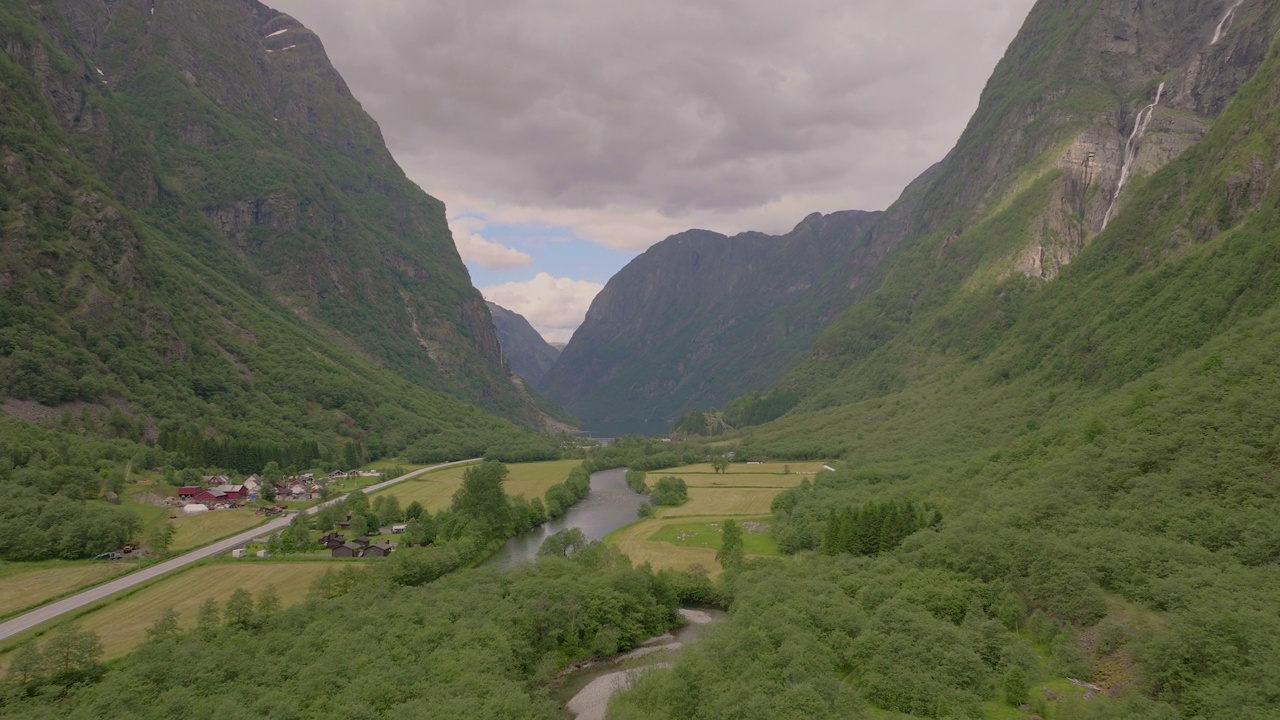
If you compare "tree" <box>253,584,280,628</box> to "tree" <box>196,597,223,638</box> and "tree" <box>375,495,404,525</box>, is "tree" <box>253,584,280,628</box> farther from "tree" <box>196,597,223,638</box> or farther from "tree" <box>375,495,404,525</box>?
"tree" <box>375,495,404,525</box>

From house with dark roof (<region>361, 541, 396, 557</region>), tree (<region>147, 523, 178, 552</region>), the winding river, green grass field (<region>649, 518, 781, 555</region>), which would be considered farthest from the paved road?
green grass field (<region>649, 518, 781, 555</region>)

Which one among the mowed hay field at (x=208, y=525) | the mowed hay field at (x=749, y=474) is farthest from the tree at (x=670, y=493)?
the mowed hay field at (x=208, y=525)

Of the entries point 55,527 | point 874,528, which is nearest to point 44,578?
point 55,527

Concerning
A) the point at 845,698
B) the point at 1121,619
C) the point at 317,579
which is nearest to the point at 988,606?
the point at 1121,619

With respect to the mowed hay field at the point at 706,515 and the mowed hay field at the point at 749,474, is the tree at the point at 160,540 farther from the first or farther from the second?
the mowed hay field at the point at 749,474

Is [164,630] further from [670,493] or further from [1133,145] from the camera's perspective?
[1133,145]

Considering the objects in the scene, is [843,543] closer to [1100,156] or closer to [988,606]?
[988,606]

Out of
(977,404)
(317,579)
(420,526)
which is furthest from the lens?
(977,404)
